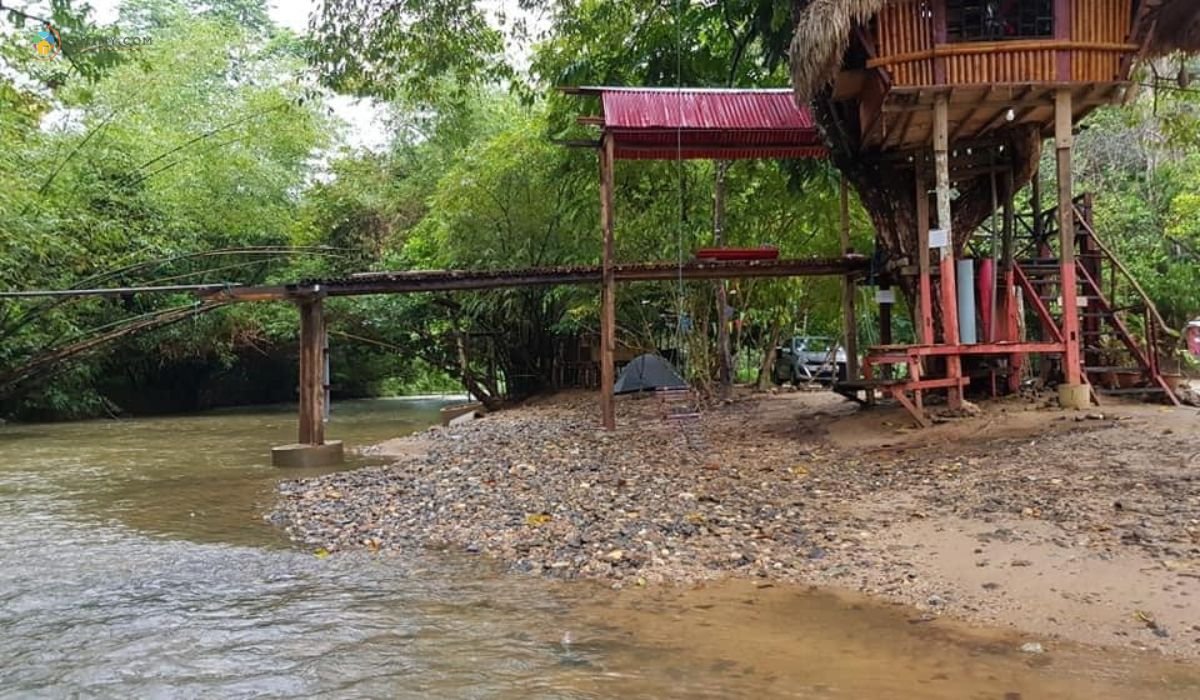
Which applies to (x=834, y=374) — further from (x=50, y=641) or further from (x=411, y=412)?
(x=50, y=641)

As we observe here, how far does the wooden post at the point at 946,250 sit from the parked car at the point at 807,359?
11.2m

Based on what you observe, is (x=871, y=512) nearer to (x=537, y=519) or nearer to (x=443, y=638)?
(x=537, y=519)

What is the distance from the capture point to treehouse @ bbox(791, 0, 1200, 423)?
30.5 ft

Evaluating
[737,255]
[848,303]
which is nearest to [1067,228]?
[848,303]

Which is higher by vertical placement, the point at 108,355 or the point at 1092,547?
the point at 108,355

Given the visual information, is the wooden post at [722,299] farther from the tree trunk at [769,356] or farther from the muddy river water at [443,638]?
the muddy river water at [443,638]

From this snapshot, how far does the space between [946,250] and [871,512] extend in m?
3.94

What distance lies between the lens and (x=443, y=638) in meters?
4.83


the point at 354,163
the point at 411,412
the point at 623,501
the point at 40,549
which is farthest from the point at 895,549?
the point at 354,163

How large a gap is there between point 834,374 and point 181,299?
728 inches

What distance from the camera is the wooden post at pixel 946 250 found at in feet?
30.9

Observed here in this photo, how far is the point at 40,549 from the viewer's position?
7496 mm

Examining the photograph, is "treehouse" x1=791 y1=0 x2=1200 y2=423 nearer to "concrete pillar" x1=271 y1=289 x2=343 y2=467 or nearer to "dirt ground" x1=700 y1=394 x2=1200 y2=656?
"dirt ground" x1=700 y1=394 x2=1200 y2=656

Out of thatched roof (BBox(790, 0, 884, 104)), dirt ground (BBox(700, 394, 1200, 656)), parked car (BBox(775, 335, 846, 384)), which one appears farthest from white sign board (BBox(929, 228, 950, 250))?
parked car (BBox(775, 335, 846, 384))
